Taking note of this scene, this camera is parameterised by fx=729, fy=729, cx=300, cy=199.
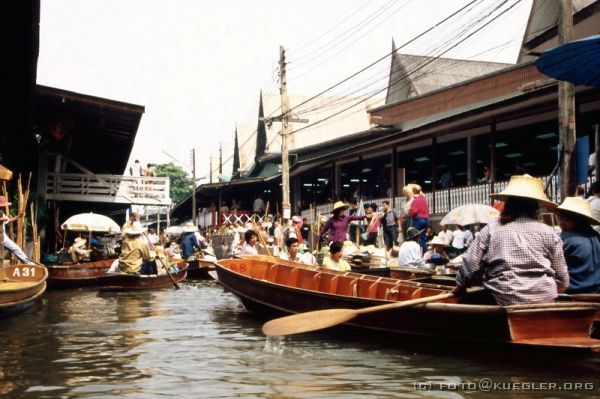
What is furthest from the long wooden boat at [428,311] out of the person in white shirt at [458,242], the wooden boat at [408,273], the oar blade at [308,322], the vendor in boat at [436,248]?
the person in white shirt at [458,242]

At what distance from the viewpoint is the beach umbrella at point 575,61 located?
8.21 metres

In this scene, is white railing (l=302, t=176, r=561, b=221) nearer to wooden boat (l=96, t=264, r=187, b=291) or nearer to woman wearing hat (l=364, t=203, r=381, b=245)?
woman wearing hat (l=364, t=203, r=381, b=245)

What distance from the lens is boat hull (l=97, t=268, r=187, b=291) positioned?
55.7 ft

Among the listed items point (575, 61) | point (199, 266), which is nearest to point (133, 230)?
point (199, 266)

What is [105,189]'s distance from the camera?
26281 millimetres

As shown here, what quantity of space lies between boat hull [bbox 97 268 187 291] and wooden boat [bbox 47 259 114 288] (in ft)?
5.18

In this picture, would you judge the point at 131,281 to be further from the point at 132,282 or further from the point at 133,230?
the point at 133,230

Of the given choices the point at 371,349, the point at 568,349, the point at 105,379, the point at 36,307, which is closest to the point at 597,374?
the point at 568,349

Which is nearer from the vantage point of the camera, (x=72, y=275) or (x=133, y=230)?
(x=133, y=230)

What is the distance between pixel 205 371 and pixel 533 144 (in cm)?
1693

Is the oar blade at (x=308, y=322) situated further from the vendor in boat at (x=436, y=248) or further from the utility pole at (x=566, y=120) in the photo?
the vendor in boat at (x=436, y=248)

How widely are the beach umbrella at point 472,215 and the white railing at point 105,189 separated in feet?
44.1

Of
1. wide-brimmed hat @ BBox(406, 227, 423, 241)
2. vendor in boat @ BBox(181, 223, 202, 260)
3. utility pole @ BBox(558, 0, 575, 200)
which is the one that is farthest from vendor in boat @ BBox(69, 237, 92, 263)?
utility pole @ BBox(558, 0, 575, 200)

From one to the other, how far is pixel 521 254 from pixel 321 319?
6.80 ft
